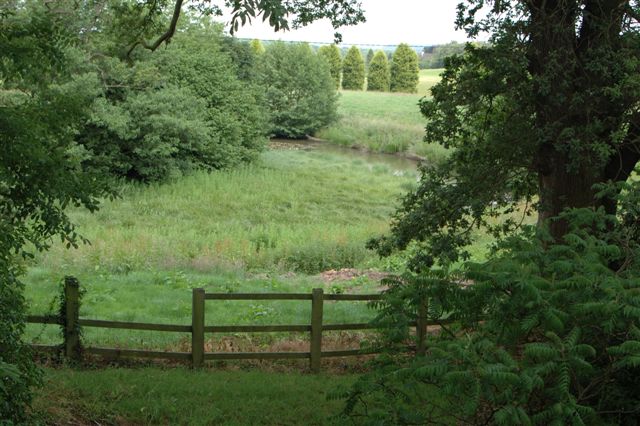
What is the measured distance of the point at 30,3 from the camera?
29656mm

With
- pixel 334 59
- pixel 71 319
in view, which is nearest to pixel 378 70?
pixel 334 59

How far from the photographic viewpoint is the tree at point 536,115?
934 centimetres

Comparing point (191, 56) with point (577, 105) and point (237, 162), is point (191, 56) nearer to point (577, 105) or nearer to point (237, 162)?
point (237, 162)

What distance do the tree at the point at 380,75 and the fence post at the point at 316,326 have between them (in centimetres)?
8010

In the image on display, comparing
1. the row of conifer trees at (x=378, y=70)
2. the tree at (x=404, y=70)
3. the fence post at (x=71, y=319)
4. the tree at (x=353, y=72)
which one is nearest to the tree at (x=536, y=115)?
the fence post at (x=71, y=319)

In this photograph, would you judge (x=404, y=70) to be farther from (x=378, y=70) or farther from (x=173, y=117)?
(x=173, y=117)

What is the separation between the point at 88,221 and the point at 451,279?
22048mm

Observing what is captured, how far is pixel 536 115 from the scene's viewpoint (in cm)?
1052

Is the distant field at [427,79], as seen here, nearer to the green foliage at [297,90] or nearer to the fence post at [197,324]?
the green foliage at [297,90]

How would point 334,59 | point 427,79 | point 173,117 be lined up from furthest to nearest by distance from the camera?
point 427,79 < point 334,59 < point 173,117

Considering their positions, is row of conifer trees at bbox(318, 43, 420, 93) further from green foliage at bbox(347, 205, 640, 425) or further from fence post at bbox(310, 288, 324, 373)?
green foliage at bbox(347, 205, 640, 425)

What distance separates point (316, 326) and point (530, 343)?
17.4 ft

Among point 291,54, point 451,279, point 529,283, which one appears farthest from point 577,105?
point 291,54

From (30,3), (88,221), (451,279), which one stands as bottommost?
(88,221)
